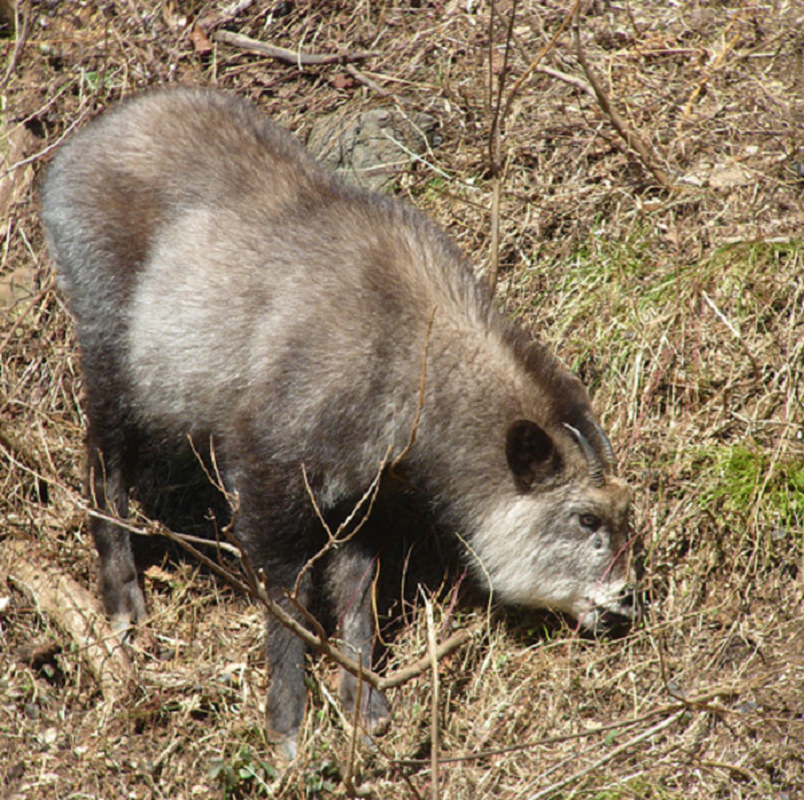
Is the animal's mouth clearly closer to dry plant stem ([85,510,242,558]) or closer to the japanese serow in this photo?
the japanese serow

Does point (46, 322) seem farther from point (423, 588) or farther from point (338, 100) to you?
point (423, 588)

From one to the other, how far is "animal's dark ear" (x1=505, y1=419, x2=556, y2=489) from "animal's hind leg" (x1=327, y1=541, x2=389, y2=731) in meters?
0.82

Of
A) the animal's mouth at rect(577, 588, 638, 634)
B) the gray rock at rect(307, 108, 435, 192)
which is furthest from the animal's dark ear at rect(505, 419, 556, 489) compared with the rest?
the gray rock at rect(307, 108, 435, 192)

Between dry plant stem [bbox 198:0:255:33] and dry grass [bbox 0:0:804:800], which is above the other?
dry plant stem [bbox 198:0:255:33]

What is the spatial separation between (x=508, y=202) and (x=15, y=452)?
111 inches

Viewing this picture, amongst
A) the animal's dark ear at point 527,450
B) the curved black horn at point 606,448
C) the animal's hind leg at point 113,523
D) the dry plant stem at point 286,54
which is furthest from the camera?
the dry plant stem at point 286,54

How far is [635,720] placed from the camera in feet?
13.4

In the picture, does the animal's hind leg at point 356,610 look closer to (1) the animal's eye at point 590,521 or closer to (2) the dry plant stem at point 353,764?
(2) the dry plant stem at point 353,764

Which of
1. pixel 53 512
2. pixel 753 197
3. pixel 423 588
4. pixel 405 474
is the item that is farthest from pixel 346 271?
pixel 753 197

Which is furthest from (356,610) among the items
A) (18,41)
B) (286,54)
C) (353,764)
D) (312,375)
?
(18,41)

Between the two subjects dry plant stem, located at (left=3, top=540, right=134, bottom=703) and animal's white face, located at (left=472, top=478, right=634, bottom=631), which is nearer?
animal's white face, located at (left=472, top=478, right=634, bottom=631)

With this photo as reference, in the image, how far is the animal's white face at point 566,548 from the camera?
14.8ft

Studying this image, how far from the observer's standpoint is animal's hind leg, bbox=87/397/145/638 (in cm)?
494

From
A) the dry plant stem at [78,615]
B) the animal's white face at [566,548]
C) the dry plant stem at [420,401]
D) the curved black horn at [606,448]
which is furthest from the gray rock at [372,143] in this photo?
the dry plant stem at [78,615]
